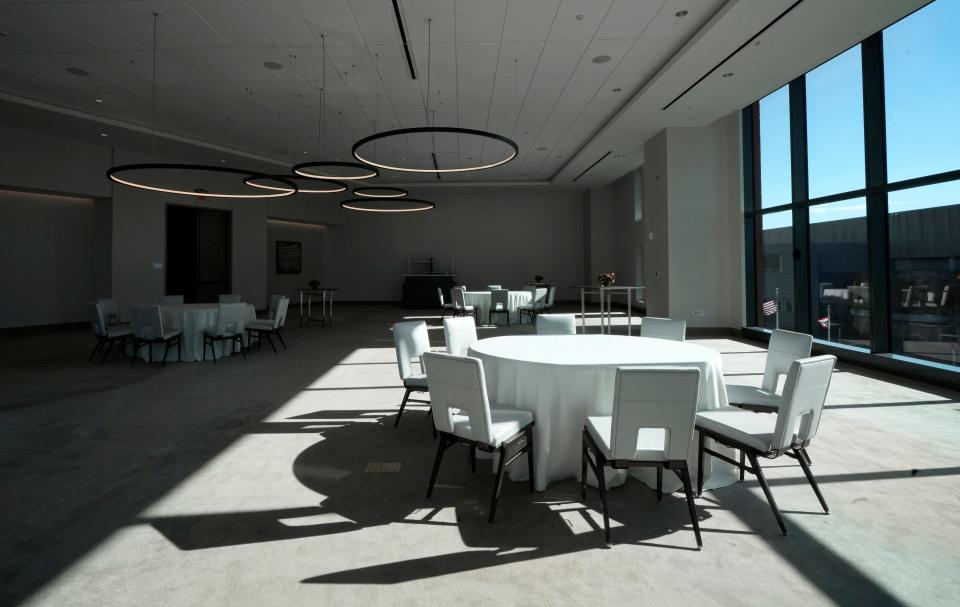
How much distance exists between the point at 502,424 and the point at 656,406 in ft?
2.70

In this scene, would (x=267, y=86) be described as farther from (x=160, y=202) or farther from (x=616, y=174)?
(x=616, y=174)

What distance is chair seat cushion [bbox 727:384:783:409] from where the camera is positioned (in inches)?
131

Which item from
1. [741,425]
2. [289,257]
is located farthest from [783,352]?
[289,257]

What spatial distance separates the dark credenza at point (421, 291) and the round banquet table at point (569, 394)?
551 inches

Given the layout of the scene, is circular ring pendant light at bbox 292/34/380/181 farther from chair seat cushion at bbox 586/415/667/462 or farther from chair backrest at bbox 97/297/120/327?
chair seat cushion at bbox 586/415/667/462

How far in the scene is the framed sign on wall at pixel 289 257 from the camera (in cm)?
1784

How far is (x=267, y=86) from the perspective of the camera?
324 inches

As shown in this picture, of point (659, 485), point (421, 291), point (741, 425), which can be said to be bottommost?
point (659, 485)

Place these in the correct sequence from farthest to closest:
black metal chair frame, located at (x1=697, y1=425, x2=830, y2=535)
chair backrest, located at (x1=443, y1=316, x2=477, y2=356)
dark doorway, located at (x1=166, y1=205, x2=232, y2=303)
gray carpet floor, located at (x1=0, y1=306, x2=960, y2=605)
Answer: dark doorway, located at (x1=166, y1=205, x2=232, y2=303) → chair backrest, located at (x1=443, y1=316, x2=477, y2=356) → black metal chair frame, located at (x1=697, y1=425, x2=830, y2=535) → gray carpet floor, located at (x1=0, y1=306, x2=960, y2=605)

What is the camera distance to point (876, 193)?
6.51m

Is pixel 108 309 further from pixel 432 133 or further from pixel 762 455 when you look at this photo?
pixel 762 455

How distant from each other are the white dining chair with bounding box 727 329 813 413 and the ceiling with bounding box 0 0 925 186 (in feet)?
13.6

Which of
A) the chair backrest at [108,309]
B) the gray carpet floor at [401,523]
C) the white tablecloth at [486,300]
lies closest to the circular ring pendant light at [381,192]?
the white tablecloth at [486,300]

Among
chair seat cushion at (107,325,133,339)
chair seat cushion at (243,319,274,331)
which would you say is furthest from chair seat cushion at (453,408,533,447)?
chair seat cushion at (107,325,133,339)
